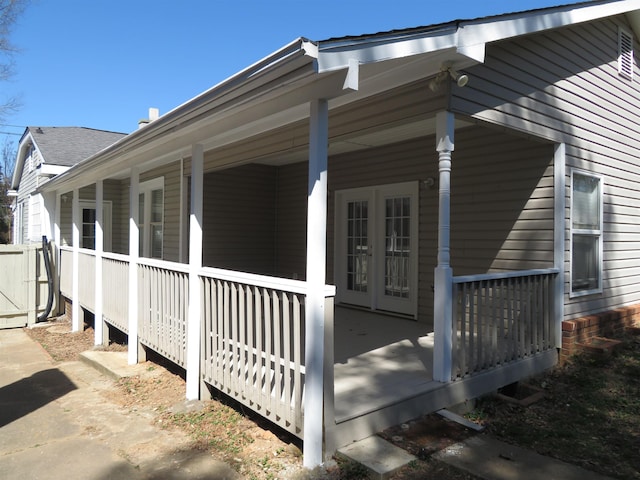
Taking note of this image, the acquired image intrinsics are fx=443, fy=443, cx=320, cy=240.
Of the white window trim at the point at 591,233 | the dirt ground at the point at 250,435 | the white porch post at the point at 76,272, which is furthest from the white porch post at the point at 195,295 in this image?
the white porch post at the point at 76,272

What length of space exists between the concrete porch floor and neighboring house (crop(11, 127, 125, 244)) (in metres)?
7.88

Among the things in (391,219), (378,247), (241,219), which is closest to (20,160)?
(241,219)

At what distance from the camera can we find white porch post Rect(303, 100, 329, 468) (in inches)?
106

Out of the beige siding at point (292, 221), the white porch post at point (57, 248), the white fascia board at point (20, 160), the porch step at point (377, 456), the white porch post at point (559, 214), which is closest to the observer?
the porch step at point (377, 456)

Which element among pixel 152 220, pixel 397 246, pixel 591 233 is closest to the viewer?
pixel 591 233

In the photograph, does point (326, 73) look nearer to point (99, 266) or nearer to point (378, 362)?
point (378, 362)

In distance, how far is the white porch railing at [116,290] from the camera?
19.8ft

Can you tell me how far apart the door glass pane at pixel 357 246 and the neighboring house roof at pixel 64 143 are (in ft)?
23.4

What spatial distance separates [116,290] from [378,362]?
4130 millimetres

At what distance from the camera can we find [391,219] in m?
6.85

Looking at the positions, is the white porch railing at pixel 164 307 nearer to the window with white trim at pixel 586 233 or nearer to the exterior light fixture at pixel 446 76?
the exterior light fixture at pixel 446 76

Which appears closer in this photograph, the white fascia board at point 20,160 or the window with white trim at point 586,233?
the window with white trim at point 586,233

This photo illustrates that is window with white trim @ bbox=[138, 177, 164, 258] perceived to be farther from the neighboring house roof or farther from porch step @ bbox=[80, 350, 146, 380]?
porch step @ bbox=[80, 350, 146, 380]

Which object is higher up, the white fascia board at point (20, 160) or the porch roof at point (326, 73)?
the white fascia board at point (20, 160)
